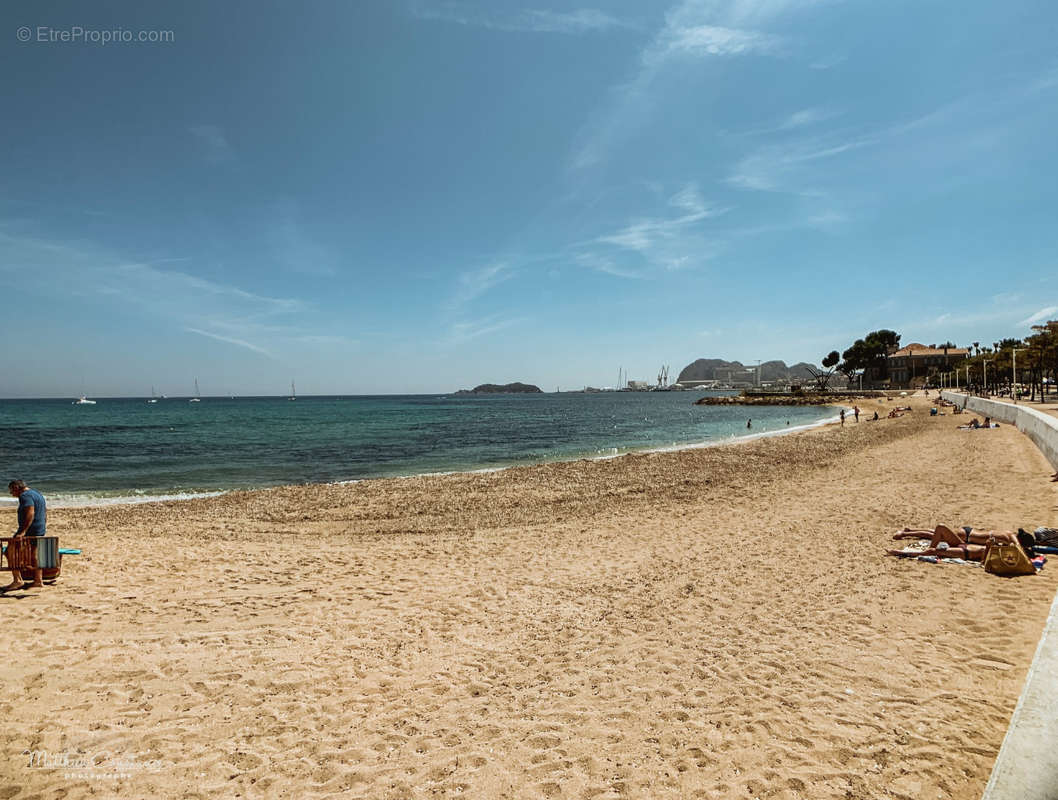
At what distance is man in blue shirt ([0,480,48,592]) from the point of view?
7719 millimetres

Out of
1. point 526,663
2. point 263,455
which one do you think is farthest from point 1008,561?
point 263,455

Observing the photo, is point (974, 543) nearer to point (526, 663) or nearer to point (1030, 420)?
point (526, 663)

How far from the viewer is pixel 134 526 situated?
1348 centimetres

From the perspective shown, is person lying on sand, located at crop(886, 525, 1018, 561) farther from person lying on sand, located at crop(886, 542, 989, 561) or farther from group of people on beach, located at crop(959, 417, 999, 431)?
group of people on beach, located at crop(959, 417, 999, 431)

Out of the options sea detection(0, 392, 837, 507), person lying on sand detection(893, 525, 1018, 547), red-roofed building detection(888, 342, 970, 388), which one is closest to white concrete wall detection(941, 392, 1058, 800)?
person lying on sand detection(893, 525, 1018, 547)

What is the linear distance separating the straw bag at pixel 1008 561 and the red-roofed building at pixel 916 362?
140324mm

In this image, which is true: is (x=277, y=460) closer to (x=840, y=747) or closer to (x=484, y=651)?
(x=484, y=651)

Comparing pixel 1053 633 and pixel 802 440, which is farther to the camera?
pixel 802 440

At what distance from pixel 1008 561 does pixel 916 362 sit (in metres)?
150

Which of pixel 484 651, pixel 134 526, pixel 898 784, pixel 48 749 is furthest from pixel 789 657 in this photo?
pixel 134 526

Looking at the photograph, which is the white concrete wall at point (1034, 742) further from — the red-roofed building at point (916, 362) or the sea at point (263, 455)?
the red-roofed building at point (916, 362)

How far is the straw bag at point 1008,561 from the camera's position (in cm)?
772

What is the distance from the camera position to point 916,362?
420ft

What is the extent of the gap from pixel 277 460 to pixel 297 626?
24.7 m
